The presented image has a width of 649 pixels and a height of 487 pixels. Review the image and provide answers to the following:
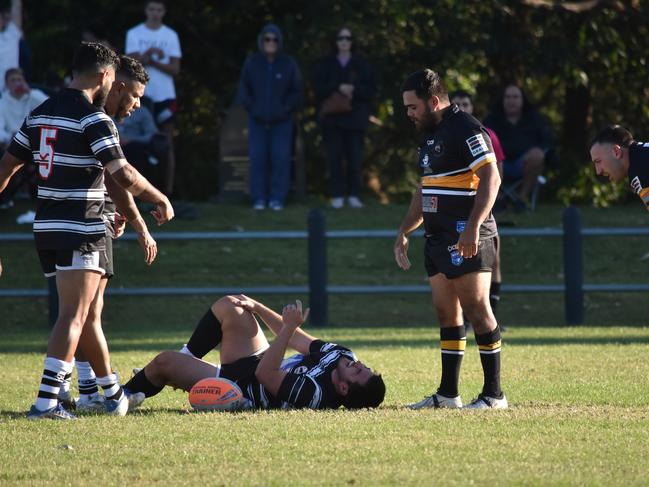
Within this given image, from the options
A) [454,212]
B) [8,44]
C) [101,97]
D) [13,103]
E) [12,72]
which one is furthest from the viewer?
[8,44]

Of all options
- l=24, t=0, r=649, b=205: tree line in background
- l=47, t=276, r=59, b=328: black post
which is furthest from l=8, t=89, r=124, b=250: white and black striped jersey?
l=24, t=0, r=649, b=205: tree line in background

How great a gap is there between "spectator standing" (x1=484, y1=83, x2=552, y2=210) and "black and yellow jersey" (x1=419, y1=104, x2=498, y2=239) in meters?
9.21

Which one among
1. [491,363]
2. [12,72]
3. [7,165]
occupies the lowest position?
[491,363]

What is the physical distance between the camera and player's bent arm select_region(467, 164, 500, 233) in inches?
294

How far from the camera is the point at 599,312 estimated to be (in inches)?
581

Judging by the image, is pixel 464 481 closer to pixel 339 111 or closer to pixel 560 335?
pixel 560 335

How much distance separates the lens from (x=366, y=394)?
775 cm

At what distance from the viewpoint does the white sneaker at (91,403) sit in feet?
25.9

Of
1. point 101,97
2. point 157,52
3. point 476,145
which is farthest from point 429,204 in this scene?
point 157,52

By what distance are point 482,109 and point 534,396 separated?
51.3ft

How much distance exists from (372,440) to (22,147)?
2.76 metres

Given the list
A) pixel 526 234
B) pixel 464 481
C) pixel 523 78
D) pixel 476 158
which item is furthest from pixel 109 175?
pixel 523 78

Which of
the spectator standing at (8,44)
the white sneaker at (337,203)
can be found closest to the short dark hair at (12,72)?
the spectator standing at (8,44)

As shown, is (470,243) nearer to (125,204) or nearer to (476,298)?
(476,298)
